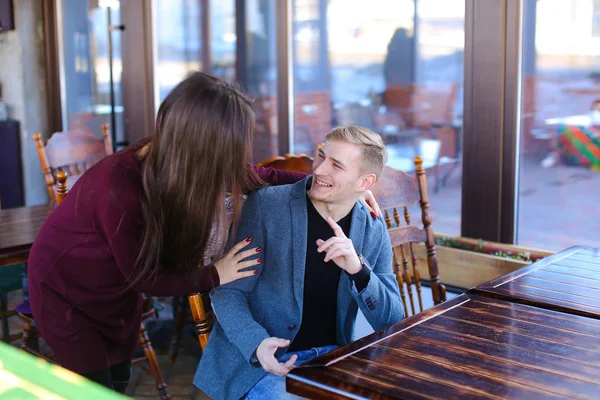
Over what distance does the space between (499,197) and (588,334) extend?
70.1 inches

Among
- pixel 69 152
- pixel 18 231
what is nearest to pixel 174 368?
pixel 18 231

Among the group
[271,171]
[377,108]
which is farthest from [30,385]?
[377,108]

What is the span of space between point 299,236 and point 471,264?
165 centimetres

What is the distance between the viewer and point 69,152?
374 centimetres

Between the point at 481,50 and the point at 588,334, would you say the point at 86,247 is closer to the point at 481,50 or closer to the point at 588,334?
the point at 588,334

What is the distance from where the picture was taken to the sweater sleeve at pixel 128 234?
68.5 inches

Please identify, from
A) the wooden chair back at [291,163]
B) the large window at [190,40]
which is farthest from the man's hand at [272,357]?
the large window at [190,40]

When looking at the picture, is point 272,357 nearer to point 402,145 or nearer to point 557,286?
point 557,286

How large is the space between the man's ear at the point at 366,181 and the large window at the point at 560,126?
5.19 ft

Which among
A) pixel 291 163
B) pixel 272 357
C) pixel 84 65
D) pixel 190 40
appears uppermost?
pixel 190 40

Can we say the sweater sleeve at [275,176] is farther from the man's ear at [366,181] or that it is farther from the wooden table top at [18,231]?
the wooden table top at [18,231]

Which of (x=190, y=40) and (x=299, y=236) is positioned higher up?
(x=190, y=40)

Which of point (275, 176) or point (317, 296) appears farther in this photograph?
point (275, 176)

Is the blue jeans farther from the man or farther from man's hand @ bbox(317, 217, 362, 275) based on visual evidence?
man's hand @ bbox(317, 217, 362, 275)
